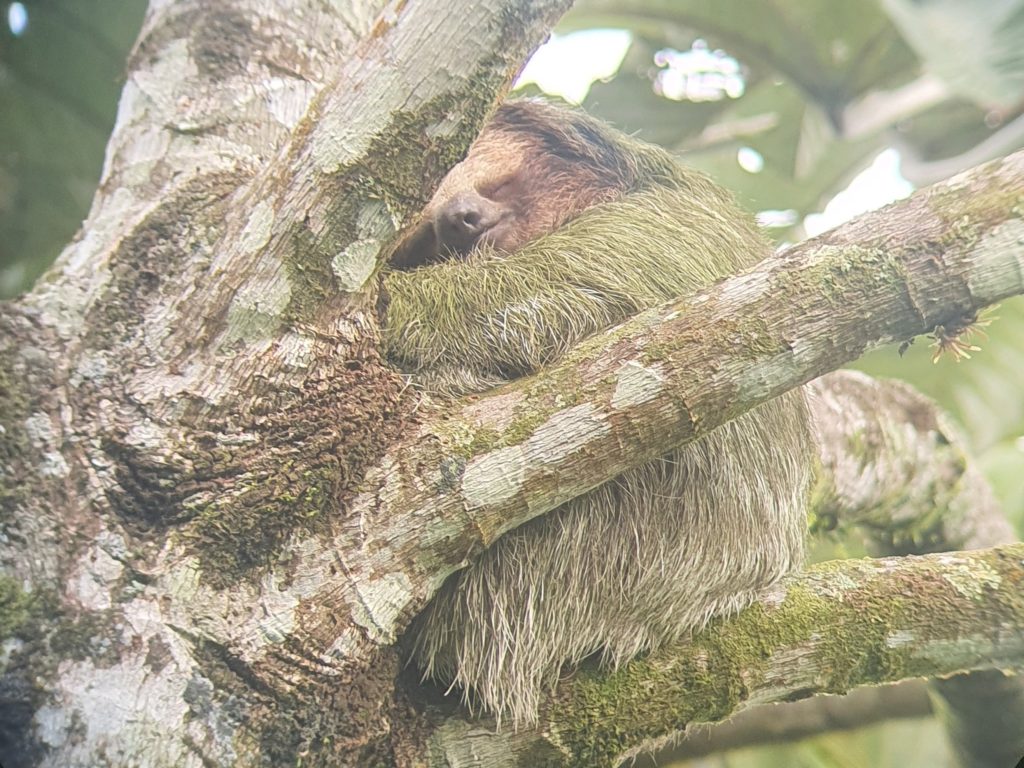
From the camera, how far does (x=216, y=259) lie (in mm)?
1312

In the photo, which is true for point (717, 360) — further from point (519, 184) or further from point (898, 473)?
point (898, 473)

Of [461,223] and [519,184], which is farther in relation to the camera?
[519,184]

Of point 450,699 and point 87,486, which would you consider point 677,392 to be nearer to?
point 450,699

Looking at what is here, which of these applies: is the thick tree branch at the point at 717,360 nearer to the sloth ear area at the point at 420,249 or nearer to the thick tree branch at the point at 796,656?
the thick tree branch at the point at 796,656

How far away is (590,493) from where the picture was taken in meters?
1.62

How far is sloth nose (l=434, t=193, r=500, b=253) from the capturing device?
6.19ft

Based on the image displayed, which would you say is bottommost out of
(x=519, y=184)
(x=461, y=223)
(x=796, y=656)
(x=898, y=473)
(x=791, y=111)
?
(x=796, y=656)

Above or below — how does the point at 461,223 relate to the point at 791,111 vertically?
below

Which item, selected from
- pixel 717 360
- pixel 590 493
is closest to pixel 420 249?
pixel 590 493

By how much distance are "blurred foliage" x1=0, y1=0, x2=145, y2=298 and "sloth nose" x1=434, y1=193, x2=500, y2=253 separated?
74cm

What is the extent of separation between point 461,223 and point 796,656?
1185 millimetres

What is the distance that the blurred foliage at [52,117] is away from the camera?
1387 mm

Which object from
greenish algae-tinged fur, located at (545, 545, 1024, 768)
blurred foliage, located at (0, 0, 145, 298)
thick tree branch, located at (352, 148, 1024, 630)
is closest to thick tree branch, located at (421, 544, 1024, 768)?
greenish algae-tinged fur, located at (545, 545, 1024, 768)

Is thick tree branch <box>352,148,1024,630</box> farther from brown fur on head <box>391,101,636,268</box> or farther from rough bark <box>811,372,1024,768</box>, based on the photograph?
rough bark <box>811,372,1024,768</box>
